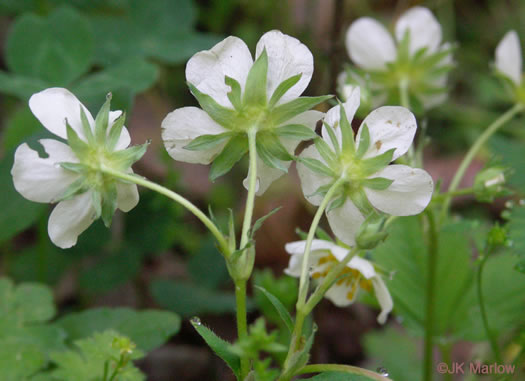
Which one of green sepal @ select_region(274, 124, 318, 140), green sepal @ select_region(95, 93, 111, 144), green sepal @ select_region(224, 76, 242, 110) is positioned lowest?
A: green sepal @ select_region(274, 124, 318, 140)

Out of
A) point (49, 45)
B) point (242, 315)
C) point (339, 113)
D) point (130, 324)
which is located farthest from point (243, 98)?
point (49, 45)

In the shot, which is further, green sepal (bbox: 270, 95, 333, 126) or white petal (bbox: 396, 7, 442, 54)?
white petal (bbox: 396, 7, 442, 54)

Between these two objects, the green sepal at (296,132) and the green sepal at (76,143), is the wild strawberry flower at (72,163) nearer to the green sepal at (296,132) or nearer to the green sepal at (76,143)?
the green sepal at (76,143)

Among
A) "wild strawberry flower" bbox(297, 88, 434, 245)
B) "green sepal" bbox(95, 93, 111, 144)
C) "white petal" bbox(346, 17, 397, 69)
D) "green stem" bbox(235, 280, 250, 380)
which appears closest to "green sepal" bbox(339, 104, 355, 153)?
"wild strawberry flower" bbox(297, 88, 434, 245)

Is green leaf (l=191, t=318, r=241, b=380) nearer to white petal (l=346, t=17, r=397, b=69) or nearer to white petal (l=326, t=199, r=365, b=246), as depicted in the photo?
white petal (l=326, t=199, r=365, b=246)

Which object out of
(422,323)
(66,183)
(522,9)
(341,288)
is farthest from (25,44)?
(522,9)

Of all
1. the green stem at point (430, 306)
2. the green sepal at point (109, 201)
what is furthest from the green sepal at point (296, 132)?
the green stem at point (430, 306)

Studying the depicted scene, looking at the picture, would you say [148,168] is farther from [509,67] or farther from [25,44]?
[509,67]
